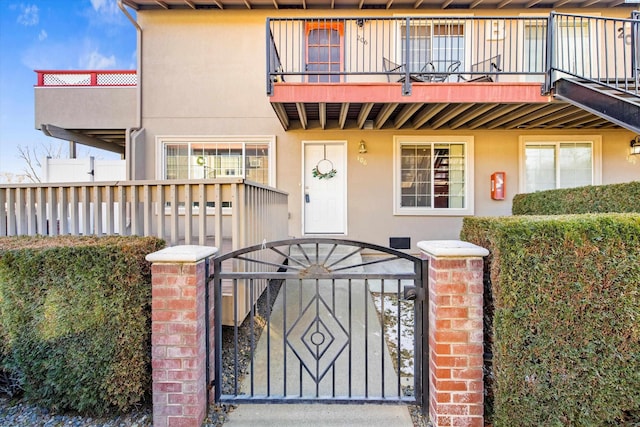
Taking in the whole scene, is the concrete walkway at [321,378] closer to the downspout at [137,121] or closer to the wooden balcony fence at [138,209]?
the wooden balcony fence at [138,209]

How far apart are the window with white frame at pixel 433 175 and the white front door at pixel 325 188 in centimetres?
120

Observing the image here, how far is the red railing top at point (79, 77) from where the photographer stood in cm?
586

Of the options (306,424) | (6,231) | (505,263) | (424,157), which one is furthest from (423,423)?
(424,157)

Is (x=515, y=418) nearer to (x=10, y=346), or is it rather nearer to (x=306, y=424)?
(x=306, y=424)

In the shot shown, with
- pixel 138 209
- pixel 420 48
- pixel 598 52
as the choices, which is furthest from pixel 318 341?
pixel 598 52

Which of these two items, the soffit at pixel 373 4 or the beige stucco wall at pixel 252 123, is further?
the beige stucco wall at pixel 252 123

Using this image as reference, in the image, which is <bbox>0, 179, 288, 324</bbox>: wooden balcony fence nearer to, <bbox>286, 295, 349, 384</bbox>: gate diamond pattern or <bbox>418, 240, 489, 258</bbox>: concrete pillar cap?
<bbox>286, 295, 349, 384</bbox>: gate diamond pattern

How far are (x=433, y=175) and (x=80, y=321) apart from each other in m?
5.79

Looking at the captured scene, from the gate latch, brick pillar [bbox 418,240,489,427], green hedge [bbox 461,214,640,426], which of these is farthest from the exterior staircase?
the gate latch

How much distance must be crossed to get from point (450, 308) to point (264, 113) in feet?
17.3

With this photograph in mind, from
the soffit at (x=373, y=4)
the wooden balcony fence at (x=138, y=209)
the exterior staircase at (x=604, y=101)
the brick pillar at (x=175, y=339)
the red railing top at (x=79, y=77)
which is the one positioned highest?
the soffit at (x=373, y=4)

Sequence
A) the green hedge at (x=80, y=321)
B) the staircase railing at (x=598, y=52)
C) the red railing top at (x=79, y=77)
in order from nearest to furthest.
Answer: the green hedge at (x=80, y=321)
the staircase railing at (x=598, y=52)
the red railing top at (x=79, y=77)

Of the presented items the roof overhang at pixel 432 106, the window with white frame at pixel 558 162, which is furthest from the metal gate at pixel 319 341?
the window with white frame at pixel 558 162

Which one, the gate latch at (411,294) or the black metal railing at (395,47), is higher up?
the black metal railing at (395,47)
